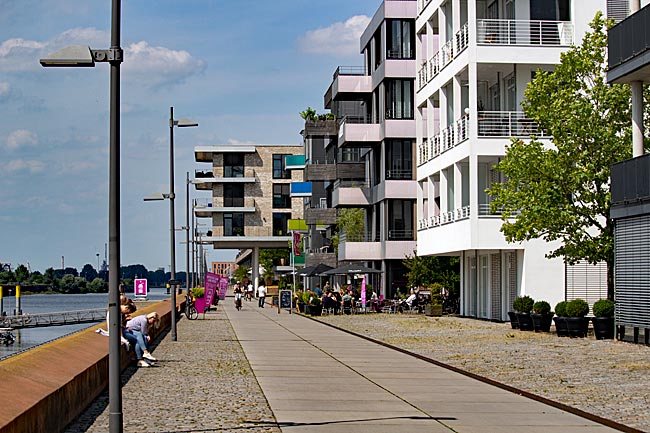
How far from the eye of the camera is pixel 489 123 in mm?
43125

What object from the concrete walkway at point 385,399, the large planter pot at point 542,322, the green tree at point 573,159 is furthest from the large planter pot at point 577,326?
the concrete walkway at point 385,399

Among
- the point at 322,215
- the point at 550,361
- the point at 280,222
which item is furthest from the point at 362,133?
the point at 280,222

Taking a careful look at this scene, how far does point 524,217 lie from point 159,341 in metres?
11.9

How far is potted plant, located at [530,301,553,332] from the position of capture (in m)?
34.7

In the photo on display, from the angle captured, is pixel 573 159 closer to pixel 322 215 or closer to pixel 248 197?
pixel 322 215

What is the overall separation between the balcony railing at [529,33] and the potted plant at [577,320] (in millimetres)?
13678

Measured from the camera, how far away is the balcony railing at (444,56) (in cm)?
4476

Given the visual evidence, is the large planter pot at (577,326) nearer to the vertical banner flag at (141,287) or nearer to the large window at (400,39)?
the large window at (400,39)

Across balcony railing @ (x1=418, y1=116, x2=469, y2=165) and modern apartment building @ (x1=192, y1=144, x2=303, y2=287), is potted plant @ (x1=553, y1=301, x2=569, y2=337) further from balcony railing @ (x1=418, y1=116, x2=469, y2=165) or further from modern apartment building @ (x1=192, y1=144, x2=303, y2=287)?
modern apartment building @ (x1=192, y1=144, x2=303, y2=287)

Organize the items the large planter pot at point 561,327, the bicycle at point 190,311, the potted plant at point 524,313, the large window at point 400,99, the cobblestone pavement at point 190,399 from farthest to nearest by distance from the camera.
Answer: the large window at point 400,99 → the bicycle at point 190,311 → the potted plant at point 524,313 → the large planter pot at point 561,327 → the cobblestone pavement at point 190,399

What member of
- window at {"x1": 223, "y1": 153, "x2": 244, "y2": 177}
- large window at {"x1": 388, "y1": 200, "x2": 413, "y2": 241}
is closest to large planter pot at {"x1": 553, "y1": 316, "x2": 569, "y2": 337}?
large window at {"x1": 388, "y1": 200, "x2": 413, "y2": 241}

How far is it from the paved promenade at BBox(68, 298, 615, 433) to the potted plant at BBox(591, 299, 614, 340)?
6722 millimetres

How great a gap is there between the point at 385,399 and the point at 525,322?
65.1 ft

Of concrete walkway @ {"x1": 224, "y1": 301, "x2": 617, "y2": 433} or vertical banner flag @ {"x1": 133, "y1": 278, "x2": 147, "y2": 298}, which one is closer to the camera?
concrete walkway @ {"x1": 224, "y1": 301, "x2": 617, "y2": 433}
